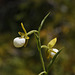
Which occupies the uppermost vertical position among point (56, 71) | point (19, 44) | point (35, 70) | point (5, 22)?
point (5, 22)

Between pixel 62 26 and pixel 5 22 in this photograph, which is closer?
pixel 62 26

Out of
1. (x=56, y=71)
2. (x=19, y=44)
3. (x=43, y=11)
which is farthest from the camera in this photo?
(x=43, y=11)

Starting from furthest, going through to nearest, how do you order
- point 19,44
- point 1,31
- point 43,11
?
point 1,31
point 43,11
point 19,44

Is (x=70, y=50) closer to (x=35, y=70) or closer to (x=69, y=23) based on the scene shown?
(x=69, y=23)

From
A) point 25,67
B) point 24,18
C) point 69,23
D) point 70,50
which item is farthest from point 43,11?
point 25,67

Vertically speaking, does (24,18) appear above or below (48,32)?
above

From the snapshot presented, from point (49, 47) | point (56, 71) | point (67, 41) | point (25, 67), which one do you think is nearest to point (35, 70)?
point (25, 67)
